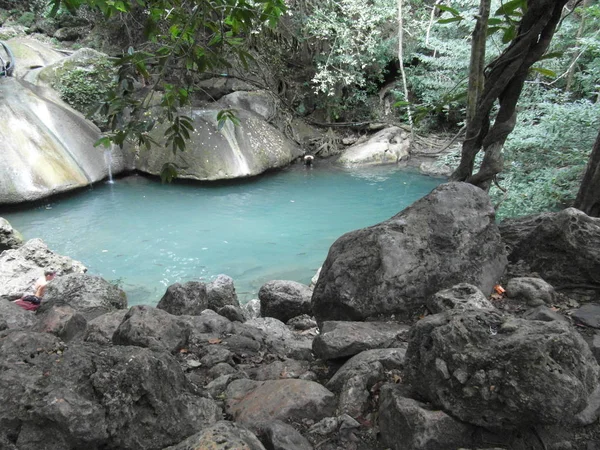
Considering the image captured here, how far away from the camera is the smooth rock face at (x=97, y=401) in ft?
4.15

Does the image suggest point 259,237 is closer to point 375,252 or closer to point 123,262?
point 123,262

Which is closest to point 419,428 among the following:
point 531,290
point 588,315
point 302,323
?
point 588,315

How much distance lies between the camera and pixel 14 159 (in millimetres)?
9266

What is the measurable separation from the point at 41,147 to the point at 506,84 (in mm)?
10011

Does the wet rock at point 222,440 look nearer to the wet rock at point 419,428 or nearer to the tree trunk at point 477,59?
the wet rock at point 419,428

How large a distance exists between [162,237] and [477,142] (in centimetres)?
700

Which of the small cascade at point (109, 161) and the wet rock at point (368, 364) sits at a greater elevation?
the wet rock at point (368, 364)

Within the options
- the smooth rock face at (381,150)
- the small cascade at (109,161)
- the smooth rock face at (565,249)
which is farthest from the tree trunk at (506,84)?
the smooth rock face at (381,150)

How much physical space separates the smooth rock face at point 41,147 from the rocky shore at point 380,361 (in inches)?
288

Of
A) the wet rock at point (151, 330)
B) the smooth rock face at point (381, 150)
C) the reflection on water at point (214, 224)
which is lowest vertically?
the reflection on water at point (214, 224)

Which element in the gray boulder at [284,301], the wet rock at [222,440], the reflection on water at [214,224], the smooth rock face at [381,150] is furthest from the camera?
the smooth rock face at [381,150]

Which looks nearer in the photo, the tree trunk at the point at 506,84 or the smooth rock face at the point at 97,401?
the smooth rock face at the point at 97,401

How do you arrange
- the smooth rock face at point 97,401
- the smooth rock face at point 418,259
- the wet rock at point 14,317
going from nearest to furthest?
the smooth rock face at point 97,401
the smooth rock face at point 418,259
the wet rock at point 14,317

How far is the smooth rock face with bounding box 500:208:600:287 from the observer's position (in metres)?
2.24
